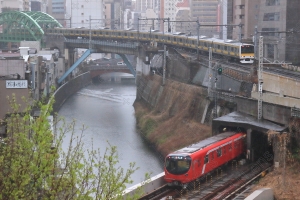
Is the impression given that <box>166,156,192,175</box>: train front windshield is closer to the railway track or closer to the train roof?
the train roof

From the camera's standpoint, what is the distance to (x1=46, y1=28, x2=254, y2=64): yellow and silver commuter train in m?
27.8

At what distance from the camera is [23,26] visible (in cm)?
4703

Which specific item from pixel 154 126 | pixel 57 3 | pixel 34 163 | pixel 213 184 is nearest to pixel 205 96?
pixel 154 126

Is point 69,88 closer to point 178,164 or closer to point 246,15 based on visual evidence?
point 246,15

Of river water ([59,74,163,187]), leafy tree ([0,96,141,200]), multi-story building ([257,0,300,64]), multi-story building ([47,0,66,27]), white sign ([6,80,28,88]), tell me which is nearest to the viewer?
leafy tree ([0,96,141,200])

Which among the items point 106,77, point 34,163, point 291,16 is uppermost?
point 291,16

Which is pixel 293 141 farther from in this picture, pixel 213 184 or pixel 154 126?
pixel 154 126

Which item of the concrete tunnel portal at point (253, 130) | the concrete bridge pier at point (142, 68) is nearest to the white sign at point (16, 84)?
the concrete tunnel portal at point (253, 130)

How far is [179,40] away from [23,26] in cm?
1694

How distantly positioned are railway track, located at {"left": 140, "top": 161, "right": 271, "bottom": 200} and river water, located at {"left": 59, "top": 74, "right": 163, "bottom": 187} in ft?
7.68

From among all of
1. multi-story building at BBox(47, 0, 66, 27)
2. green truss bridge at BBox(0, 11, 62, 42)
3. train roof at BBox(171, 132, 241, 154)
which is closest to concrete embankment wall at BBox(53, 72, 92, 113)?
green truss bridge at BBox(0, 11, 62, 42)

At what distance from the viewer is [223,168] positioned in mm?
15070

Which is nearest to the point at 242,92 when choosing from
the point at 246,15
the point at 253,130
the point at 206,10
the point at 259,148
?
the point at 259,148

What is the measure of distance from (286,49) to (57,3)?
55439 mm
